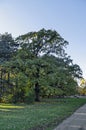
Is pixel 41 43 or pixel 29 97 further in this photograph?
pixel 41 43

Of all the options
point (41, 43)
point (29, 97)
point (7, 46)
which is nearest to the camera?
point (29, 97)

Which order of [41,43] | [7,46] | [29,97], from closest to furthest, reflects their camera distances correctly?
1. [29,97]
2. [41,43]
3. [7,46]

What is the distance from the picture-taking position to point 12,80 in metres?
36.5

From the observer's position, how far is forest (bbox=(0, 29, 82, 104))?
1406 inches

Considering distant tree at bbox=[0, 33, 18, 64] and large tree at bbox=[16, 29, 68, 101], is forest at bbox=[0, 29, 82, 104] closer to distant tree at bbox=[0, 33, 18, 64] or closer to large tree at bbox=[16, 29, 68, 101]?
large tree at bbox=[16, 29, 68, 101]

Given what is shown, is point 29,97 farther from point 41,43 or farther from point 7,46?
point 7,46

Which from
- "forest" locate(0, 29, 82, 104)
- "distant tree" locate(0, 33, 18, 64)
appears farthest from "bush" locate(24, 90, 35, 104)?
"distant tree" locate(0, 33, 18, 64)

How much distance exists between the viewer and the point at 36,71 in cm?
3662

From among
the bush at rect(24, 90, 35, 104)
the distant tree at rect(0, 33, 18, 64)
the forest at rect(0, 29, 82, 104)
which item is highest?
the distant tree at rect(0, 33, 18, 64)

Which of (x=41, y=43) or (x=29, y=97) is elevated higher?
(x=41, y=43)

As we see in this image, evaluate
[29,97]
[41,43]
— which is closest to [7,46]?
[41,43]

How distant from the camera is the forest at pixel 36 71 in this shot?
35.7 meters

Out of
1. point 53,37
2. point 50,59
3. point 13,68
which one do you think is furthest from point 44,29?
point 13,68

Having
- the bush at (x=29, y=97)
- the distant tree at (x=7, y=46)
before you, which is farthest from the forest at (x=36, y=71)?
the distant tree at (x=7, y=46)
